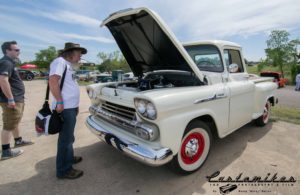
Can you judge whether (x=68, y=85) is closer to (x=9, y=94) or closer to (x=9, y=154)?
(x=9, y=94)

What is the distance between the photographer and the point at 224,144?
3.72m

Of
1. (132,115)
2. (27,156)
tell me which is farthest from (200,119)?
(27,156)

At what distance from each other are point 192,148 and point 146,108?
1003mm

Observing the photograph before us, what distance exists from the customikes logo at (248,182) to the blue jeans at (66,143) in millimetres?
2004

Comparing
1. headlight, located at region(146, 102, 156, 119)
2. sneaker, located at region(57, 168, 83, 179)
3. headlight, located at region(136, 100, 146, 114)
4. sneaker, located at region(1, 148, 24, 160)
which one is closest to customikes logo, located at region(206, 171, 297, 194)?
headlight, located at region(146, 102, 156, 119)

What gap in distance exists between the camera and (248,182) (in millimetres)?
2590

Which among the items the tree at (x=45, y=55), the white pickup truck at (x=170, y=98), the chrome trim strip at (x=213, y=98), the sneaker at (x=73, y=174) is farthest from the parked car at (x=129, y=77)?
the tree at (x=45, y=55)

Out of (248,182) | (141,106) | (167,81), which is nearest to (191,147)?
(248,182)

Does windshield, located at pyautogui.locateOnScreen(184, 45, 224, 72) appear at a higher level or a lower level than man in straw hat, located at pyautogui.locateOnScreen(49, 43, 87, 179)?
higher

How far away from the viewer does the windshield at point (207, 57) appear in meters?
3.31

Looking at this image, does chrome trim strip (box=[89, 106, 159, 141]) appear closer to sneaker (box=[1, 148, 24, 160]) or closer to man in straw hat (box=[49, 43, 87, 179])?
man in straw hat (box=[49, 43, 87, 179])

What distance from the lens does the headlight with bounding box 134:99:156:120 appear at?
2.16m

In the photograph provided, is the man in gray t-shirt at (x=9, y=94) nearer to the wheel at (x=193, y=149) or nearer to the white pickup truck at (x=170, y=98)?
the white pickup truck at (x=170, y=98)

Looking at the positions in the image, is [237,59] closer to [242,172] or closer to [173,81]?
[173,81]
